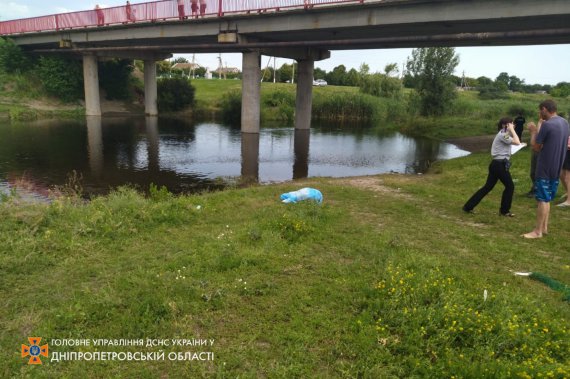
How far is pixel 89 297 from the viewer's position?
14.1 ft

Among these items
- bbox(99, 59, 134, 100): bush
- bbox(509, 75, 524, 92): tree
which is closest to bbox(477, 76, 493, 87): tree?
bbox(509, 75, 524, 92): tree

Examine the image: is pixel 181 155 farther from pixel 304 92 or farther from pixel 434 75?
pixel 434 75

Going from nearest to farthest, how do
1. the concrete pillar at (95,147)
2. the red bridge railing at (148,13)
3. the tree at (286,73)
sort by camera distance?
the concrete pillar at (95,147) < the red bridge railing at (148,13) < the tree at (286,73)

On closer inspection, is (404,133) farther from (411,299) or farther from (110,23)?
(411,299)

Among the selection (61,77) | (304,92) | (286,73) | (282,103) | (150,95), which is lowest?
(282,103)

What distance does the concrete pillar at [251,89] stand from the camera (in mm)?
26891

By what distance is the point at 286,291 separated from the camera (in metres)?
4.52

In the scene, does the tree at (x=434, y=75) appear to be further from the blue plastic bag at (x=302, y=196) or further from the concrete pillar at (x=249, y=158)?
the blue plastic bag at (x=302, y=196)

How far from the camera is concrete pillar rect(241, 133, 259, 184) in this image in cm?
1504

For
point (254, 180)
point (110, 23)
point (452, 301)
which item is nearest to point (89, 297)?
point (452, 301)

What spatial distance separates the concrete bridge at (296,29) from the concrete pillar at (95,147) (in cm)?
696

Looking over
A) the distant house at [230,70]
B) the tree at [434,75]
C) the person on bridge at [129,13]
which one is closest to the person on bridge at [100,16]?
the person on bridge at [129,13]

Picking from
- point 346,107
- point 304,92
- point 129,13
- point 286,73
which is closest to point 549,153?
point 304,92

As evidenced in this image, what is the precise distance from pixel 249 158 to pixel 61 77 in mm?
31309
